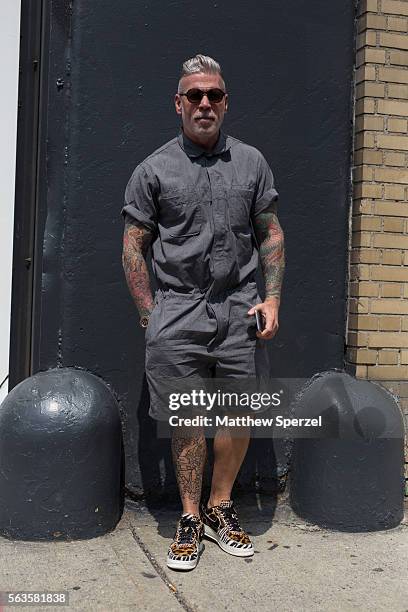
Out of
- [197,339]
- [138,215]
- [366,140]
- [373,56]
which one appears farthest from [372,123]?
[197,339]

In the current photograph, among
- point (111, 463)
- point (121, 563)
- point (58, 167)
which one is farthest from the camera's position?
point (58, 167)

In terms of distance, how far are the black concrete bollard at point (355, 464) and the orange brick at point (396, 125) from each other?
1443 millimetres

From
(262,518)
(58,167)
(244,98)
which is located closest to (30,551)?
(262,518)

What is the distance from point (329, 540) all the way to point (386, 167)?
202 cm

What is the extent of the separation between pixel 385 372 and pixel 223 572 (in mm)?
1499

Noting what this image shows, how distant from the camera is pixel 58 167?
398 centimetres

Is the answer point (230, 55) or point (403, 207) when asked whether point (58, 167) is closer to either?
point (230, 55)

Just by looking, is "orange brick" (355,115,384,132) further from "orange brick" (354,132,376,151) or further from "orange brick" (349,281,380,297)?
"orange brick" (349,281,380,297)

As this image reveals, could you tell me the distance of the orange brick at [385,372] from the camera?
4.16 m

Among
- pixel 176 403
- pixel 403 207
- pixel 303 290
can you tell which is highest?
pixel 403 207

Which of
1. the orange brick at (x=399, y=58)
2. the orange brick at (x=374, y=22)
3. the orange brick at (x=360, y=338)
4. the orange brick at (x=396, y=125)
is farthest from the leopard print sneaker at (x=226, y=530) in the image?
the orange brick at (x=374, y=22)

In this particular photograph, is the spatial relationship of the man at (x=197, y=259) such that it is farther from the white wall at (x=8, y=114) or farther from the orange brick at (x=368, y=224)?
the white wall at (x=8, y=114)

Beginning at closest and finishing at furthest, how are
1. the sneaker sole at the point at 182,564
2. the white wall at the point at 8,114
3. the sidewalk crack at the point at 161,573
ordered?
1. the sidewalk crack at the point at 161,573
2. the sneaker sole at the point at 182,564
3. the white wall at the point at 8,114

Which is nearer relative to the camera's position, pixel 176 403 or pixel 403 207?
pixel 176 403
